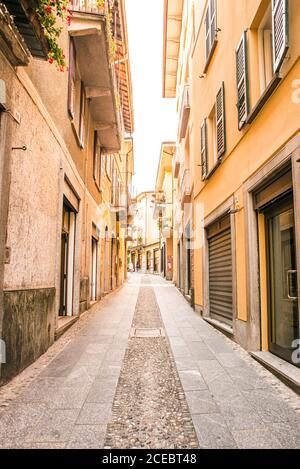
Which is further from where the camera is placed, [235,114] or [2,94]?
[235,114]

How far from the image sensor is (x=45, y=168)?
17.8 feet

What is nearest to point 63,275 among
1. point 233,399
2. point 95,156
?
point 95,156

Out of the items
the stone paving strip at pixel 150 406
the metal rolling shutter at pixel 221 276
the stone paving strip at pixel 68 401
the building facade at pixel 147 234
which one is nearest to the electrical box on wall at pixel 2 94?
the stone paving strip at pixel 68 401

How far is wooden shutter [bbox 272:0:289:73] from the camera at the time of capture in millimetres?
3953

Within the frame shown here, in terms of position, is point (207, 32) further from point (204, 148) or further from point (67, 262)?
point (67, 262)

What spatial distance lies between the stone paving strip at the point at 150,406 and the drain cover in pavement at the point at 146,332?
3.06ft

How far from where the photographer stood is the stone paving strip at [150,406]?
8.68ft

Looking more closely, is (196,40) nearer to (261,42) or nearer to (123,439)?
(261,42)

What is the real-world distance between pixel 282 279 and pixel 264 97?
98.9 inches

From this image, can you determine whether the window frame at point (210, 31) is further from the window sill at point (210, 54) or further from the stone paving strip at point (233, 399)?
the stone paving strip at point (233, 399)

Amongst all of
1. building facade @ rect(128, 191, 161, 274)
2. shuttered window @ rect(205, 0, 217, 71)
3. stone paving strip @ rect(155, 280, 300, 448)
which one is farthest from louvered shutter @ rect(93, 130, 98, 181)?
building facade @ rect(128, 191, 161, 274)

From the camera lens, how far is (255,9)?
5.19m

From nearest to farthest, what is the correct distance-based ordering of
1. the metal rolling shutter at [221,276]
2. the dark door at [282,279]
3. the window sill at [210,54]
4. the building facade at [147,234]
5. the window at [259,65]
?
the dark door at [282,279], the window at [259,65], the metal rolling shutter at [221,276], the window sill at [210,54], the building facade at [147,234]
